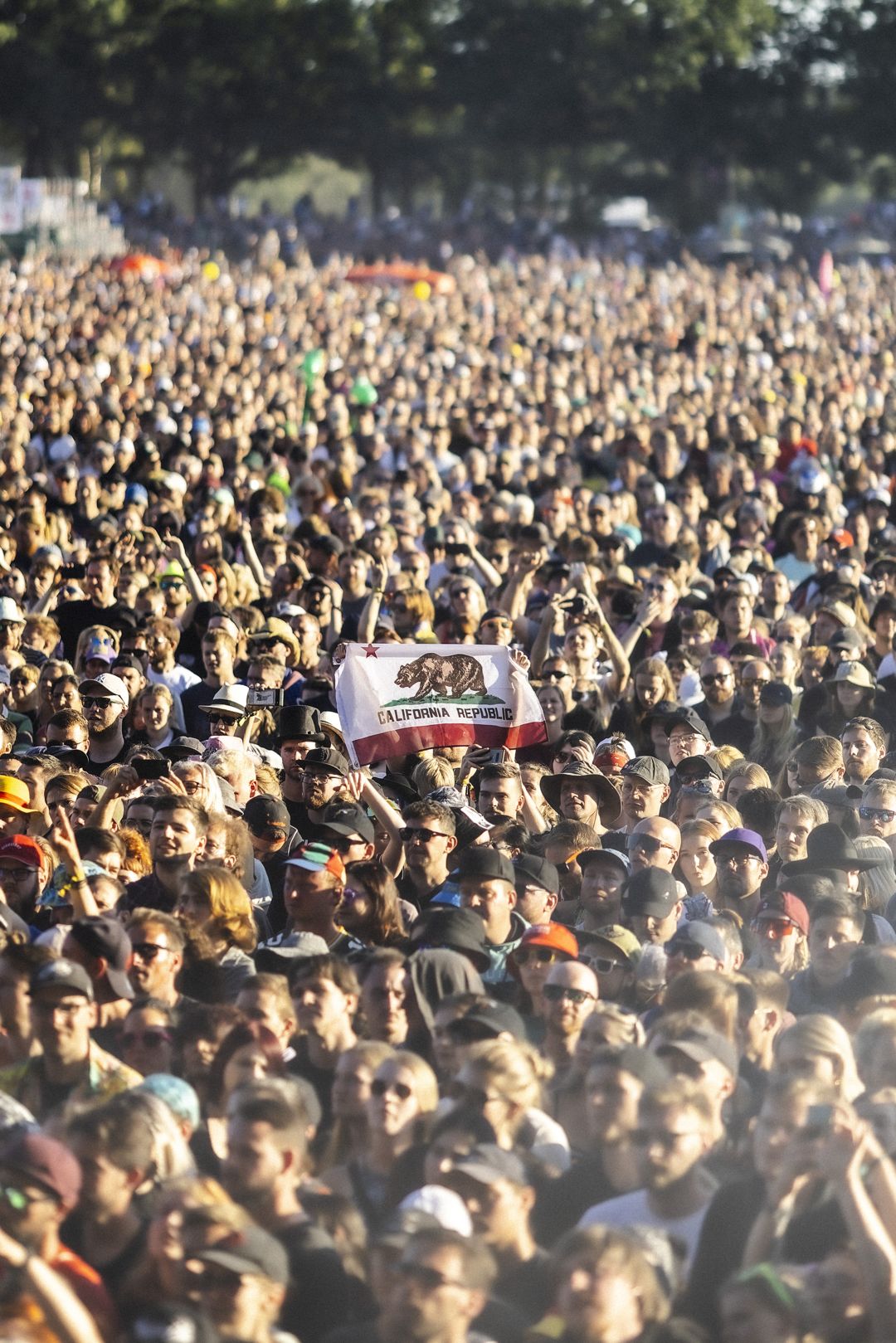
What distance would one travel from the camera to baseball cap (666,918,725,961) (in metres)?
6.35

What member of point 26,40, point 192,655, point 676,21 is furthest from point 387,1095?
point 676,21

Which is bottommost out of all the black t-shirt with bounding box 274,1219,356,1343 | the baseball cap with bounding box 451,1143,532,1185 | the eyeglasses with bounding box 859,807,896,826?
the black t-shirt with bounding box 274,1219,356,1343

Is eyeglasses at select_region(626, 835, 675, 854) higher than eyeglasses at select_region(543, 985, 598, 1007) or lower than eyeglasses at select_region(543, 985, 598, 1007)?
higher

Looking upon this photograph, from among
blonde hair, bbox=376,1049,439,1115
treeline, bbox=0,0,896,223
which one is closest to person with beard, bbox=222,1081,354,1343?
blonde hair, bbox=376,1049,439,1115

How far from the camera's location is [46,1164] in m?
4.76

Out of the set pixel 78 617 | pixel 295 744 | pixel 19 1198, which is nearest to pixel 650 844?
pixel 295 744

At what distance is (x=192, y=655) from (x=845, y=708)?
134 inches

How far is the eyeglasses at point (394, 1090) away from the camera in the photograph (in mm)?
5324

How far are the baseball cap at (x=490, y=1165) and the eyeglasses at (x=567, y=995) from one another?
96 centimetres

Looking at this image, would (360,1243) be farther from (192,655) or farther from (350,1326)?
(192,655)

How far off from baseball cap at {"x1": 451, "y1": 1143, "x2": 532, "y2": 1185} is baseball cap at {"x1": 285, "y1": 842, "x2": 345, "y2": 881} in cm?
208

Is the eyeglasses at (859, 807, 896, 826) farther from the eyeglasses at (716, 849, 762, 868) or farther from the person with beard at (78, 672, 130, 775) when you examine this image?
the person with beard at (78, 672, 130, 775)

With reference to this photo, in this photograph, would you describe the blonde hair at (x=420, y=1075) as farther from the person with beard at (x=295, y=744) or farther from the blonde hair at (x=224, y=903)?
the person with beard at (x=295, y=744)

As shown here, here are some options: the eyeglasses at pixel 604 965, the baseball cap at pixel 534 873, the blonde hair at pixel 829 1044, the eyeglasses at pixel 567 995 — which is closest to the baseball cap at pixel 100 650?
the baseball cap at pixel 534 873
